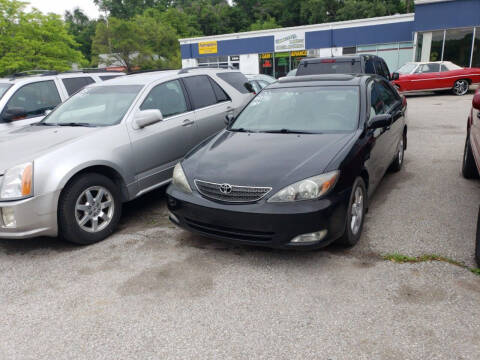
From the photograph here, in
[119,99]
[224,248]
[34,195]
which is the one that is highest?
[119,99]

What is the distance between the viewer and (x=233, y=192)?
11.2 feet

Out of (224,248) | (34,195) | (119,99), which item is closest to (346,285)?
(224,248)

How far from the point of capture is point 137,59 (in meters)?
52.8

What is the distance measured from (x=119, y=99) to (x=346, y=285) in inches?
141

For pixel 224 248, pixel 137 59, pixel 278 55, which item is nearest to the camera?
pixel 224 248

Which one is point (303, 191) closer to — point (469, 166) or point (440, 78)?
point (469, 166)

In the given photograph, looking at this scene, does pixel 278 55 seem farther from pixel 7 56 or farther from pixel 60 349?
pixel 60 349

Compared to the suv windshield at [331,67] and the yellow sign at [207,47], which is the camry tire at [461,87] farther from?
the yellow sign at [207,47]

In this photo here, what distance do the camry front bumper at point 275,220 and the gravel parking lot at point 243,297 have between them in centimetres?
30

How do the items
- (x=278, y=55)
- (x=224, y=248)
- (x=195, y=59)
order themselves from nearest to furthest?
(x=224, y=248) < (x=278, y=55) < (x=195, y=59)

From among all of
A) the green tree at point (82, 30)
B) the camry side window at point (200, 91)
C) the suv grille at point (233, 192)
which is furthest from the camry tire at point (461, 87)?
the green tree at point (82, 30)

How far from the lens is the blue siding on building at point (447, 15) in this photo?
21.5 meters

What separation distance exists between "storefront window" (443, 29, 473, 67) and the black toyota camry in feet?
70.8

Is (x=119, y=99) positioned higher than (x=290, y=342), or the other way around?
(x=119, y=99)
